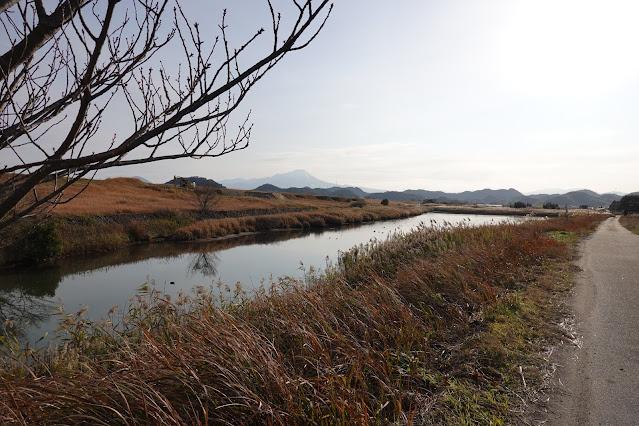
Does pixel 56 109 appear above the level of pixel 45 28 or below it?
below

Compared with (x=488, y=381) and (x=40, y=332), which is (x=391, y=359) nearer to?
(x=488, y=381)

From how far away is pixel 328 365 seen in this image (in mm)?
3521

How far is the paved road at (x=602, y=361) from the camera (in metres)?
3.09

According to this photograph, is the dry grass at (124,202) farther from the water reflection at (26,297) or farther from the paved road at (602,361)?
the paved road at (602,361)

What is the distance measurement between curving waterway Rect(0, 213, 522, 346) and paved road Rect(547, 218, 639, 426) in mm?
6449

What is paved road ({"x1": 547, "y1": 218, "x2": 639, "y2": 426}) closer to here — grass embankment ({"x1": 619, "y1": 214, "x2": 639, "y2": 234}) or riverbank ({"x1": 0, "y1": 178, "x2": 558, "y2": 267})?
riverbank ({"x1": 0, "y1": 178, "x2": 558, "y2": 267})

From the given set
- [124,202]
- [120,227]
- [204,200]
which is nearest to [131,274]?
[120,227]

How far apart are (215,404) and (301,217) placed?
124ft

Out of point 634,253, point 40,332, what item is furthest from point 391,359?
point 634,253

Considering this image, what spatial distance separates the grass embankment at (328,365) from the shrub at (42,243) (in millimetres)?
14169

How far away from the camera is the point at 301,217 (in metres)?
40.5

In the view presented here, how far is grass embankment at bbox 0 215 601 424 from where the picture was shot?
267 cm

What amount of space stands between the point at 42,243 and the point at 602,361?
21.0 meters

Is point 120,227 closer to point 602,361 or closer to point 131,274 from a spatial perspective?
point 131,274
